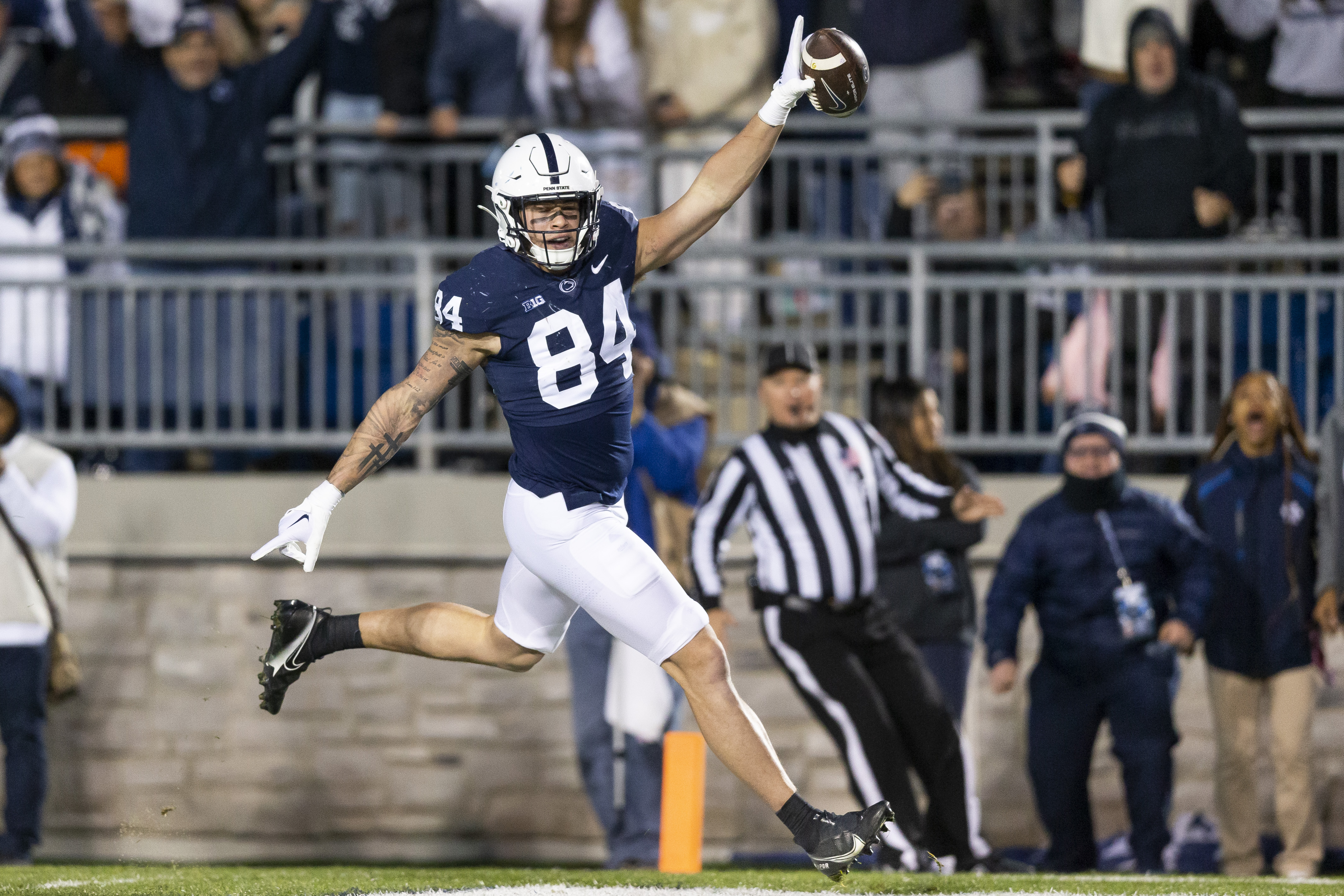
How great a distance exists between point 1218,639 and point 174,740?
Answer: 193 inches

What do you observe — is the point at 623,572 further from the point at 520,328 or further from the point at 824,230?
the point at 824,230

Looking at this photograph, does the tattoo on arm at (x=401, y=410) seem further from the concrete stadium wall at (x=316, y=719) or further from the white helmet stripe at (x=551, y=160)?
the concrete stadium wall at (x=316, y=719)

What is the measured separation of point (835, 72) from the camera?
208 inches

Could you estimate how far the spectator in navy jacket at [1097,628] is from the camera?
7605 millimetres

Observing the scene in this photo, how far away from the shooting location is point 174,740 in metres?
9.18

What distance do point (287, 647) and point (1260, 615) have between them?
14.3ft

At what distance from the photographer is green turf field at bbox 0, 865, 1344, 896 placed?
225 inches

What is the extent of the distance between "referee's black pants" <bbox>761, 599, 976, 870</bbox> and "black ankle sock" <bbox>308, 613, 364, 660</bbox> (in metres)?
2.28

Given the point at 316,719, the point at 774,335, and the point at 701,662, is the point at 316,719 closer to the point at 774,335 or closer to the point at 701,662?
the point at 774,335

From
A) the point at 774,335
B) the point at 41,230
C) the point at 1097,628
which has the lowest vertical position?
the point at 1097,628

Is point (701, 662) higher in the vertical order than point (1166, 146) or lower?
lower

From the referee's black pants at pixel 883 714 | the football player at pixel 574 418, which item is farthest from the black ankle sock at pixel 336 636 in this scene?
the referee's black pants at pixel 883 714

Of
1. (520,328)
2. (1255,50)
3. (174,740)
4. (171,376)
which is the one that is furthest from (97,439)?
(1255,50)

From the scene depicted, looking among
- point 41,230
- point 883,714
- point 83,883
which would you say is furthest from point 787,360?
point 41,230
